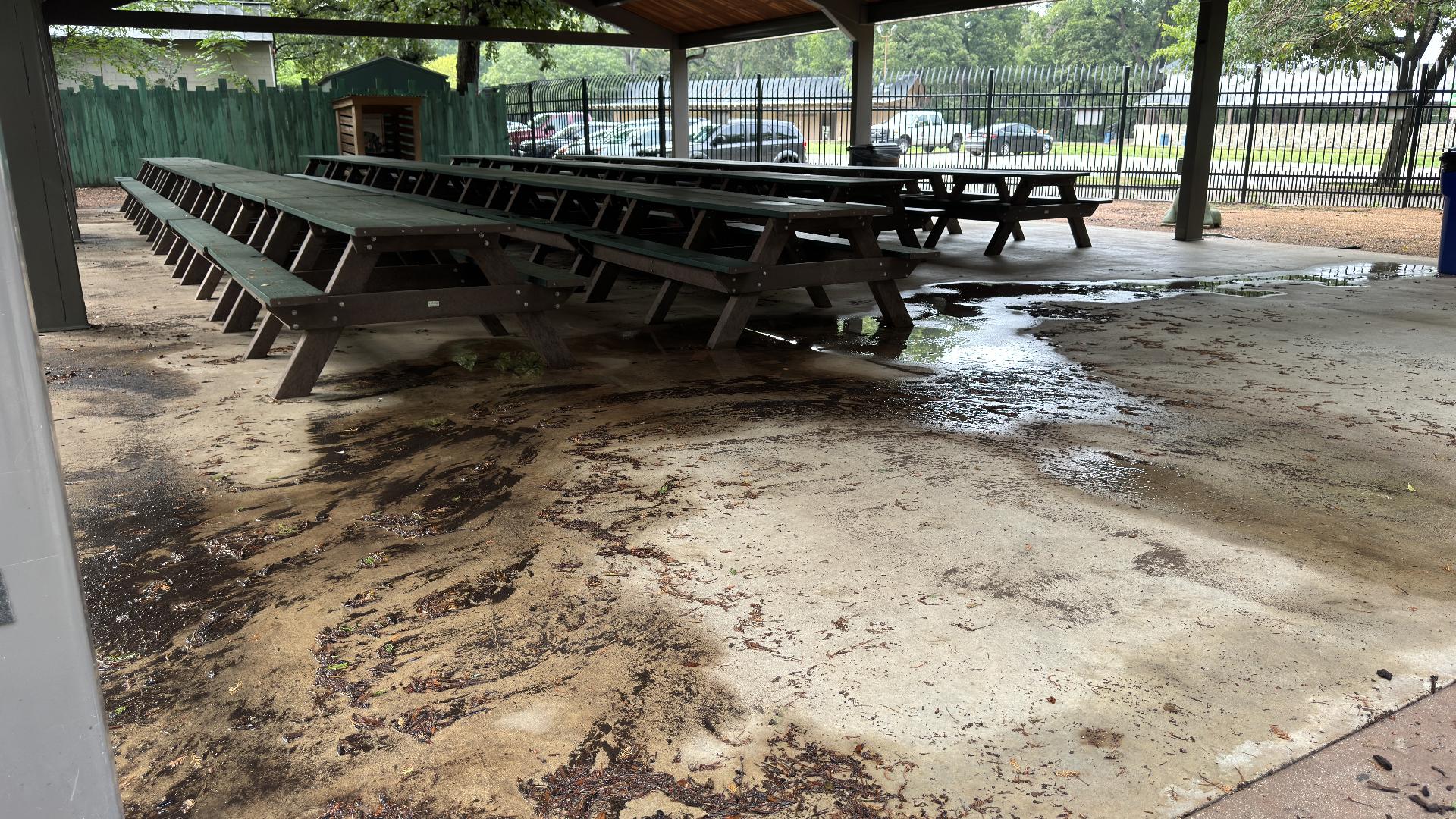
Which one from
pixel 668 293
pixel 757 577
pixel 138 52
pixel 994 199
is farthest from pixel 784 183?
pixel 138 52

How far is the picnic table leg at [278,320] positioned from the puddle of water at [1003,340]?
264 centimetres

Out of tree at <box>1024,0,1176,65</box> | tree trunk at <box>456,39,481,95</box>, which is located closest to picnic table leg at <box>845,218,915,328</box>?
tree trunk at <box>456,39,481,95</box>

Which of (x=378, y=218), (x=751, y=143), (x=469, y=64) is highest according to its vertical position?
(x=469, y=64)

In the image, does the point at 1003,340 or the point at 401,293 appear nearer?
the point at 401,293

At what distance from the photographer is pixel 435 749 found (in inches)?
76.3

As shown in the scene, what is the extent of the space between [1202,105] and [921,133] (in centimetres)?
2496

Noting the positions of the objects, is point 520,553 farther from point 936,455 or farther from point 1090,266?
point 1090,266

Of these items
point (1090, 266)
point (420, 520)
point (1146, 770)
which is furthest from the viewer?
point (1090, 266)

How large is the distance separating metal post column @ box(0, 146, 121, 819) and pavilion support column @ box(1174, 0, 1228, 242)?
10418 millimetres

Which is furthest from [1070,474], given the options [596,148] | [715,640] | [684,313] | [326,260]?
[596,148]

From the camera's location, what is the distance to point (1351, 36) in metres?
18.7

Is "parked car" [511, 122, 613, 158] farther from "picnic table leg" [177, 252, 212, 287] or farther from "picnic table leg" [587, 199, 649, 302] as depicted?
"picnic table leg" [587, 199, 649, 302]

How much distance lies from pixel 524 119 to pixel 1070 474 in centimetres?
2465

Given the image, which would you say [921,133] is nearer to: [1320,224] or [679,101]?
[679,101]
